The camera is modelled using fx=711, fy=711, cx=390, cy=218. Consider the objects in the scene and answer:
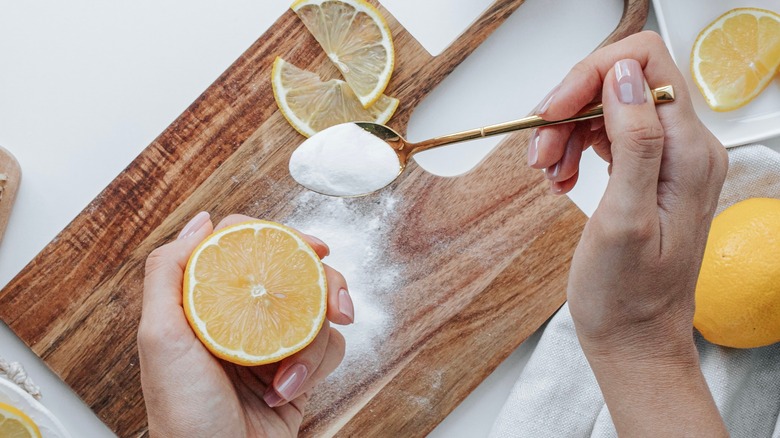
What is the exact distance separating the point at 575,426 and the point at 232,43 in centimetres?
101

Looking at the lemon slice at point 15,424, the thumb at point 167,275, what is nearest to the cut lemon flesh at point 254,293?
the thumb at point 167,275

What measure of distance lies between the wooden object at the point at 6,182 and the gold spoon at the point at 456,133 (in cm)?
60


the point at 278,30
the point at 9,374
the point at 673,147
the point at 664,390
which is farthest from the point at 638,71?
the point at 9,374

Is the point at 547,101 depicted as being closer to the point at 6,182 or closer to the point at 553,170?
the point at 553,170

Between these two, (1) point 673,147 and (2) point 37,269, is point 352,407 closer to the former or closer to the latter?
(2) point 37,269

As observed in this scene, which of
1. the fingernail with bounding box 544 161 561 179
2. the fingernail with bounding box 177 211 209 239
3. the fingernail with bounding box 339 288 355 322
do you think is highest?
the fingernail with bounding box 177 211 209 239

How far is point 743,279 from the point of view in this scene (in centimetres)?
121

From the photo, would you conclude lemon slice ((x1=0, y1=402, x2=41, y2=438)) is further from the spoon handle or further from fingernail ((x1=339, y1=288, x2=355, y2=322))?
the spoon handle

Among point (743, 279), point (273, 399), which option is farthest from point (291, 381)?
point (743, 279)

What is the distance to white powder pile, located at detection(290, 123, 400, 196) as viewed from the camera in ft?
3.95

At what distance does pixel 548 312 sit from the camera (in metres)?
1.37

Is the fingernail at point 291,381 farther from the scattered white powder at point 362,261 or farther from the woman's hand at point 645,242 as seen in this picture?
the woman's hand at point 645,242

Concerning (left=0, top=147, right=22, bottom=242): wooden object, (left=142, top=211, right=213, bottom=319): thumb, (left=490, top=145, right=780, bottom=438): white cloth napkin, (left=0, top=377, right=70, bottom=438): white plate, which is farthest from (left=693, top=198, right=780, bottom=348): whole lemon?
(left=0, top=147, right=22, bottom=242): wooden object

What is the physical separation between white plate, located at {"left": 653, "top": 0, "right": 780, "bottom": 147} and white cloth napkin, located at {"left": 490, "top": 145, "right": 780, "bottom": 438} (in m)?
0.07
